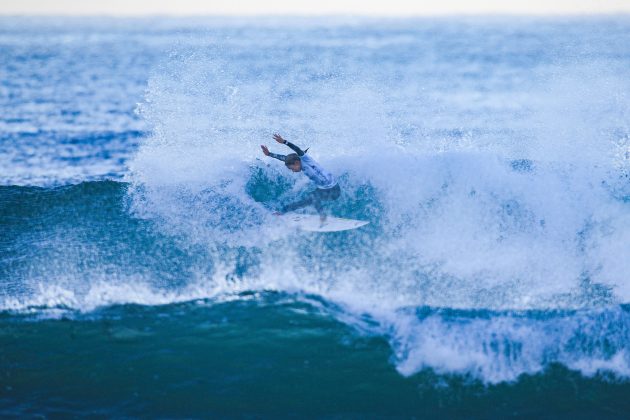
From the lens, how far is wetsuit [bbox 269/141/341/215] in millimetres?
11109

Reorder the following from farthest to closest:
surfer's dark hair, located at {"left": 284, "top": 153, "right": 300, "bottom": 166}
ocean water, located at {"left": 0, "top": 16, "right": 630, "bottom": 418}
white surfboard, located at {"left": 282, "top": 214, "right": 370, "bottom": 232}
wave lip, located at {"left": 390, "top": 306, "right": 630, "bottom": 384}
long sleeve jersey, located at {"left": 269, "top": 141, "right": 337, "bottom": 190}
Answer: white surfboard, located at {"left": 282, "top": 214, "right": 370, "bottom": 232} → long sleeve jersey, located at {"left": 269, "top": 141, "right": 337, "bottom": 190} → surfer's dark hair, located at {"left": 284, "top": 153, "right": 300, "bottom": 166} → wave lip, located at {"left": 390, "top": 306, "right": 630, "bottom": 384} → ocean water, located at {"left": 0, "top": 16, "right": 630, "bottom": 418}

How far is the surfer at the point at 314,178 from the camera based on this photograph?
35.7 feet

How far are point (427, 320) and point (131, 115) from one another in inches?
718

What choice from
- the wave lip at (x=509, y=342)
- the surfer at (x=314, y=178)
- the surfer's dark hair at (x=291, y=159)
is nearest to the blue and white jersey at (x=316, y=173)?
the surfer at (x=314, y=178)

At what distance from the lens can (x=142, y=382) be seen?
8.52 metres

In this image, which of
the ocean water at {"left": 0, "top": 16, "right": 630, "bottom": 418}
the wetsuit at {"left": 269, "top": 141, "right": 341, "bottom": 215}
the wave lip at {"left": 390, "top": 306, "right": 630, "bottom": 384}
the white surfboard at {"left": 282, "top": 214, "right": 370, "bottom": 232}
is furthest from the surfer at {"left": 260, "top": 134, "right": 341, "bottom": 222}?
the wave lip at {"left": 390, "top": 306, "right": 630, "bottom": 384}

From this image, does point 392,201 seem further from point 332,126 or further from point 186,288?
point 332,126

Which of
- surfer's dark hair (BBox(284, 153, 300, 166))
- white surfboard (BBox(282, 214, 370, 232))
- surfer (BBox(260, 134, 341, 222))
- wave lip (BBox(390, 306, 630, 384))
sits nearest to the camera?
wave lip (BBox(390, 306, 630, 384))

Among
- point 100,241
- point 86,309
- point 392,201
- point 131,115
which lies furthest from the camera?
point 131,115

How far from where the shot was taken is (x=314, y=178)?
11328 mm

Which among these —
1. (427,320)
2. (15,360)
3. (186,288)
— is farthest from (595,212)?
(15,360)

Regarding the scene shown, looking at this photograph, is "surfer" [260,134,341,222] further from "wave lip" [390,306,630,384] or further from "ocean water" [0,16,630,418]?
"wave lip" [390,306,630,384]

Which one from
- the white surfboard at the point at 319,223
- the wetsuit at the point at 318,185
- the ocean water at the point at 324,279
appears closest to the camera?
the ocean water at the point at 324,279

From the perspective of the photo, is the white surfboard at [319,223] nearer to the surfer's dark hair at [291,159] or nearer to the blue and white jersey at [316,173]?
the blue and white jersey at [316,173]
